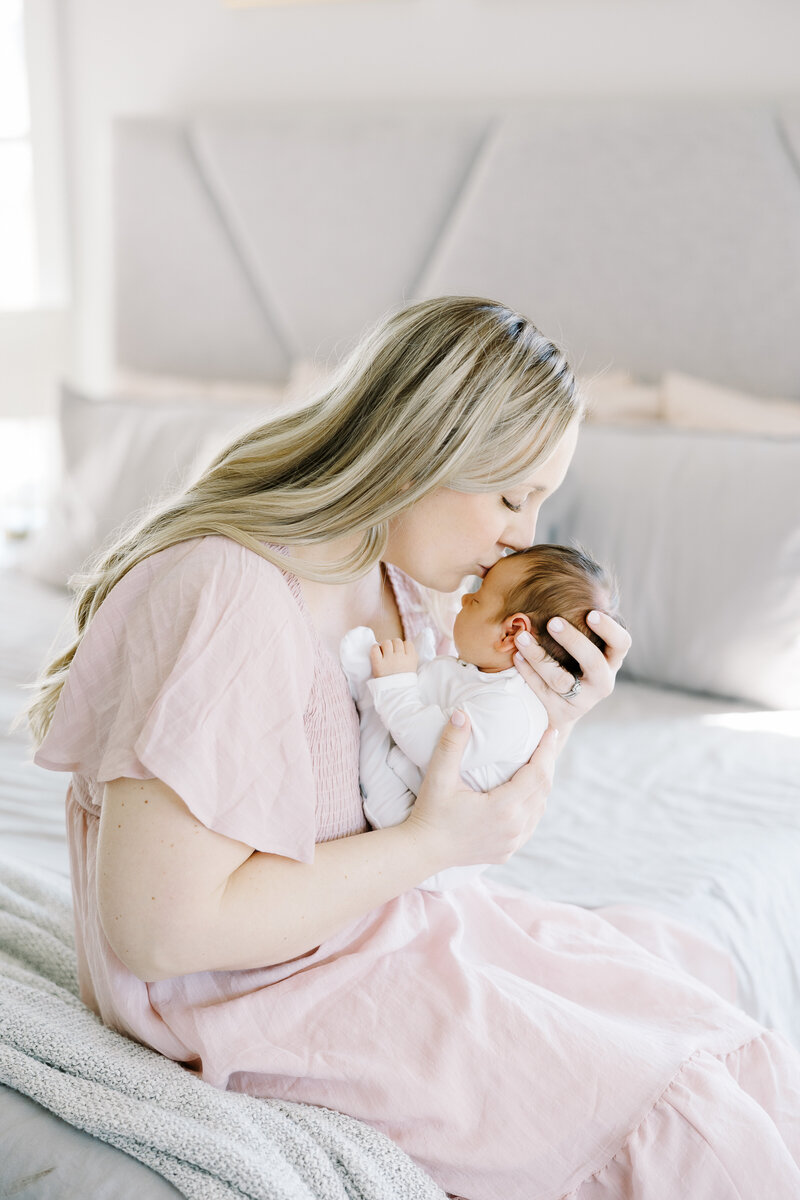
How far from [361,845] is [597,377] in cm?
134

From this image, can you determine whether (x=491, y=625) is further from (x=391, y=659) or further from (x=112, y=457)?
(x=112, y=457)

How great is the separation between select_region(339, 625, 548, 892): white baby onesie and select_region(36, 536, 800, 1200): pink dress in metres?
0.05

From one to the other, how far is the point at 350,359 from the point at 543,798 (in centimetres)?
49

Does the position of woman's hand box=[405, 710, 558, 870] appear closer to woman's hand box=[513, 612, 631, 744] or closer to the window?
woman's hand box=[513, 612, 631, 744]

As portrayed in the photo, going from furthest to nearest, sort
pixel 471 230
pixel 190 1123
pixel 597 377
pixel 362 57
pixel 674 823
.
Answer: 1. pixel 362 57
2. pixel 471 230
3. pixel 597 377
4. pixel 674 823
5. pixel 190 1123

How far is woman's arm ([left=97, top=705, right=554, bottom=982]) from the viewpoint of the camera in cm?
87

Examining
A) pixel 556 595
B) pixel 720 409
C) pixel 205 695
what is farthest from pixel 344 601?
pixel 720 409

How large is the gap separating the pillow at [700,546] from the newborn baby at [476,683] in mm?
807

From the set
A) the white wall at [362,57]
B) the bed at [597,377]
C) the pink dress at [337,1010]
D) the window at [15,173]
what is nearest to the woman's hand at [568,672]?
the pink dress at [337,1010]

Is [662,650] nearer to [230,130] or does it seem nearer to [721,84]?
[721,84]

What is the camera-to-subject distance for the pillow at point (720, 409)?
7.16 feet

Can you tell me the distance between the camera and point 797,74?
7.32ft

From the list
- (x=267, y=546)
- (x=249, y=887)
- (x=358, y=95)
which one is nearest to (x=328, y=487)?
(x=267, y=546)

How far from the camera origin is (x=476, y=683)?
44.7 inches
